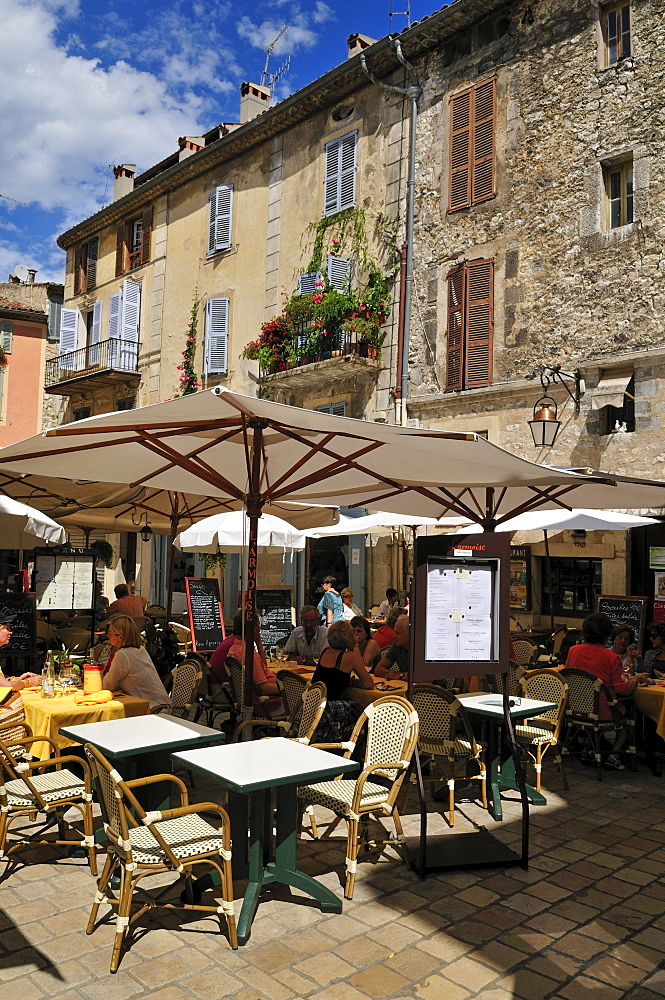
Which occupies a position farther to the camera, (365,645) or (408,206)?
(408,206)

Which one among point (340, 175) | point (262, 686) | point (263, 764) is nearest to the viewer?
point (263, 764)

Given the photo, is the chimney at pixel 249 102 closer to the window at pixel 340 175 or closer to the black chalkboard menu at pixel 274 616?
the window at pixel 340 175

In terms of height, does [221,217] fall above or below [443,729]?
above

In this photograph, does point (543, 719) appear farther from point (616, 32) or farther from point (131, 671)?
point (616, 32)

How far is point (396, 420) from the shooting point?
603 inches

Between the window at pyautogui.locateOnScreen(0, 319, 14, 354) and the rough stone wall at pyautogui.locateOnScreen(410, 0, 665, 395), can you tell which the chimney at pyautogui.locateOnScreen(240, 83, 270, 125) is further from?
the window at pyautogui.locateOnScreen(0, 319, 14, 354)

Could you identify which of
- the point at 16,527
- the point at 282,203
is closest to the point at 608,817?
the point at 16,527

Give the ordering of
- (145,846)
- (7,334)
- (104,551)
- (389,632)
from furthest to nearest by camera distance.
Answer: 1. (7,334)
2. (104,551)
3. (389,632)
4. (145,846)

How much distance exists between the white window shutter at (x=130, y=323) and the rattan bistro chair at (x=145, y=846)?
19642 millimetres

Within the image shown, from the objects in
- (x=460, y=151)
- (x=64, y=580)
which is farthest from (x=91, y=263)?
(x=64, y=580)

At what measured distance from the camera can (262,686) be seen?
7.40m

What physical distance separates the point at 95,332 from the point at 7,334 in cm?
575

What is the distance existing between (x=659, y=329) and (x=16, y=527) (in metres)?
9.07

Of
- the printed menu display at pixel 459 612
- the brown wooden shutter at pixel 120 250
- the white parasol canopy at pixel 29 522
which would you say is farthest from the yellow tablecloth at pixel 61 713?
the brown wooden shutter at pixel 120 250
